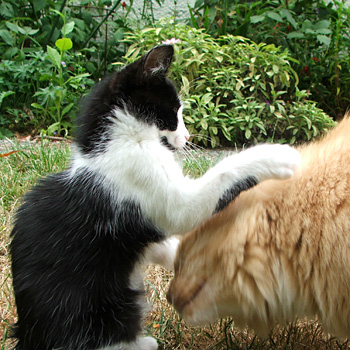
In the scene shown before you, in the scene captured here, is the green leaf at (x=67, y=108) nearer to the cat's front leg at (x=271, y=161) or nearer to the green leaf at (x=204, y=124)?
the green leaf at (x=204, y=124)

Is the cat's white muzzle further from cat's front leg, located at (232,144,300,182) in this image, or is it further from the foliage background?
the foliage background

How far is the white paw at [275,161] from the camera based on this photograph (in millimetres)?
1650

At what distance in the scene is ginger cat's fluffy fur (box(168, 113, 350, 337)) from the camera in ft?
4.75

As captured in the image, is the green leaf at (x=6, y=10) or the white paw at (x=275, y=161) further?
the green leaf at (x=6, y=10)

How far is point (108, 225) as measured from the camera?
1.84 m

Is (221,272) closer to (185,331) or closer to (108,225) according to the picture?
(108,225)

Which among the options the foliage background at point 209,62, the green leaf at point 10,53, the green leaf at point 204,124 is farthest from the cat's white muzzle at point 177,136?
the green leaf at point 10,53

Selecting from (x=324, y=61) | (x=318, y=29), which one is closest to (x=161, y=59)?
(x=318, y=29)

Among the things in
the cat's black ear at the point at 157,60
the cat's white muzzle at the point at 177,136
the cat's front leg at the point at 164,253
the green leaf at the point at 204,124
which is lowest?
the cat's front leg at the point at 164,253

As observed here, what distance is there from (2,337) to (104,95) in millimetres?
1161

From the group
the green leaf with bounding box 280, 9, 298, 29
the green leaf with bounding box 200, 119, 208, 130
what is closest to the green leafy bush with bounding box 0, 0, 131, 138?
→ the green leaf with bounding box 200, 119, 208, 130

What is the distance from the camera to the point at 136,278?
6.69 ft

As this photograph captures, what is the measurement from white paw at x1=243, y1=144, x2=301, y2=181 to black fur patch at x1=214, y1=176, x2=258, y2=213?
38mm

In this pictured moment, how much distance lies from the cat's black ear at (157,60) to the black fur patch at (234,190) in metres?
0.61
